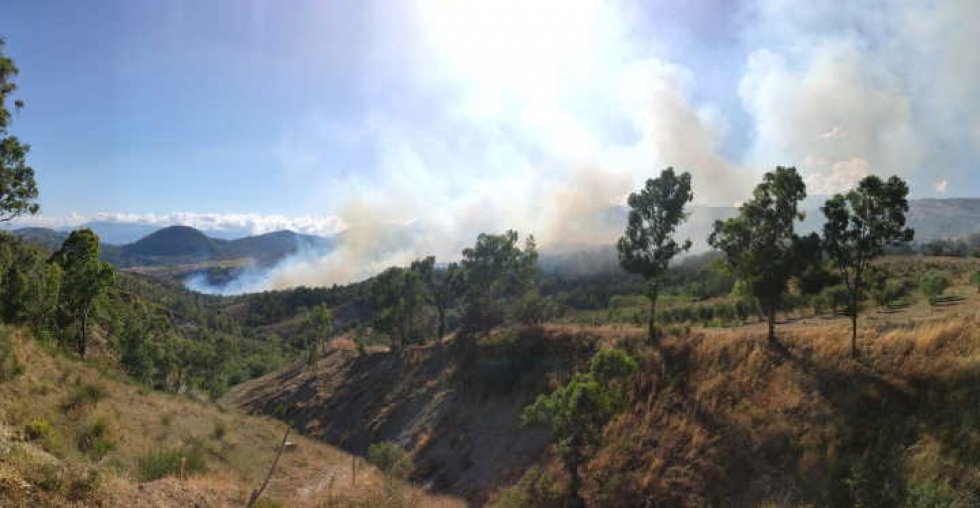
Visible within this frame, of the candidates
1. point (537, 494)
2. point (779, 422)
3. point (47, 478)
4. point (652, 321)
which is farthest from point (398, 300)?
point (47, 478)

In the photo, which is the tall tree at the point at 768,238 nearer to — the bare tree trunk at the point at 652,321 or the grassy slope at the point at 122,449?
the bare tree trunk at the point at 652,321

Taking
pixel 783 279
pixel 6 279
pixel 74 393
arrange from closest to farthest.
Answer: pixel 74 393
pixel 783 279
pixel 6 279

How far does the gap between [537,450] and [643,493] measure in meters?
10.1

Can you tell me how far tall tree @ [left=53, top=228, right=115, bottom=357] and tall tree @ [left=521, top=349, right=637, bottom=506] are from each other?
39138 mm

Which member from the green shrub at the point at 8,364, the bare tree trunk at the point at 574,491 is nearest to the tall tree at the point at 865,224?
the bare tree trunk at the point at 574,491

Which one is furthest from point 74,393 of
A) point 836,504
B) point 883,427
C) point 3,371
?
point 883,427

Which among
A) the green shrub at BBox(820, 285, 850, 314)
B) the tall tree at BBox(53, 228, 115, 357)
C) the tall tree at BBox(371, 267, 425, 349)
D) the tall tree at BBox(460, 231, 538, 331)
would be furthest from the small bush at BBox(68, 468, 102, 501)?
the tall tree at BBox(371, 267, 425, 349)

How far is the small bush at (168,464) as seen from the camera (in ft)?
43.1

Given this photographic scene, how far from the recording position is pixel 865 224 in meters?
21.8

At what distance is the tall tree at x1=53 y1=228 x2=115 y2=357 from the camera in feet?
130

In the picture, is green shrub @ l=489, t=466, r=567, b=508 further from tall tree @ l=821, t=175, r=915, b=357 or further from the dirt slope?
tall tree @ l=821, t=175, r=915, b=357

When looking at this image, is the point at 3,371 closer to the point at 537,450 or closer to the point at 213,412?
the point at 213,412

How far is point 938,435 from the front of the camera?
1714 centimetres

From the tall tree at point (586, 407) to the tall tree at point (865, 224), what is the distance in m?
10.9
